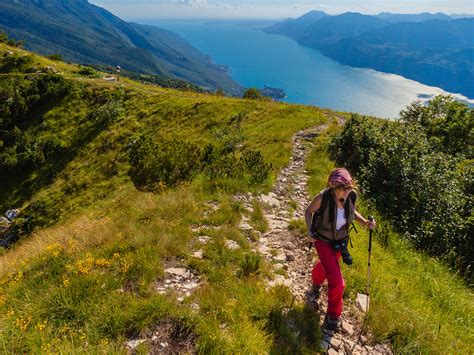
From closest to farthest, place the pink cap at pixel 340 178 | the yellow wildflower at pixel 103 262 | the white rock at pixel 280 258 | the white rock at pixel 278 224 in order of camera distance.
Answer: the pink cap at pixel 340 178 → the yellow wildflower at pixel 103 262 → the white rock at pixel 280 258 → the white rock at pixel 278 224

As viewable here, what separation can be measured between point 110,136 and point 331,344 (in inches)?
1058

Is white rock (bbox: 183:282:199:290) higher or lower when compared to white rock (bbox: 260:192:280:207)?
higher

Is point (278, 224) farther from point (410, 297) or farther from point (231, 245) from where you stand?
point (410, 297)

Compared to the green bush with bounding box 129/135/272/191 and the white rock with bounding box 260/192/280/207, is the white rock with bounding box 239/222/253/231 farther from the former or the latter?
the green bush with bounding box 129/135/272/191

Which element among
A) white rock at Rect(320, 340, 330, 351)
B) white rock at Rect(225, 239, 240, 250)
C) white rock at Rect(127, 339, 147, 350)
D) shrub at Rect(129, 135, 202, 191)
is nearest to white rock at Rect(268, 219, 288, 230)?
white rock at Rect(225, 239, 240, 250)

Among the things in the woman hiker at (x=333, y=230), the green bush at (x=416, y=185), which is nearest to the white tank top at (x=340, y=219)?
the woman hiker at (x=333, y=230)

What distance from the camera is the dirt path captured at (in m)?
5.50

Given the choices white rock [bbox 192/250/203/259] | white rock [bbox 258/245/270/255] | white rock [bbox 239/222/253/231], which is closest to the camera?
white rock [bbox 192/250/203/259]

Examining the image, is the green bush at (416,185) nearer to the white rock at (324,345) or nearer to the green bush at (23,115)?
the white rock at (324,345)

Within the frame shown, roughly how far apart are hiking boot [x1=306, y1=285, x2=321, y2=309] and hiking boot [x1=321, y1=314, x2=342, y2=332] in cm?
51

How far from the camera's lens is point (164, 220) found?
8844 millimetres

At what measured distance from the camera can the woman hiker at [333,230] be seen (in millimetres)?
5547

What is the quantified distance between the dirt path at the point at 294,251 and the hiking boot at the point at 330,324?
10cm

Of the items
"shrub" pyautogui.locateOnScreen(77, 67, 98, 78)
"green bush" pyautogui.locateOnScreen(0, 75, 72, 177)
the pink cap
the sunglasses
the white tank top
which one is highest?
"shrub" pyautogui.locateOnScreen(77, 67, 98, 78)
